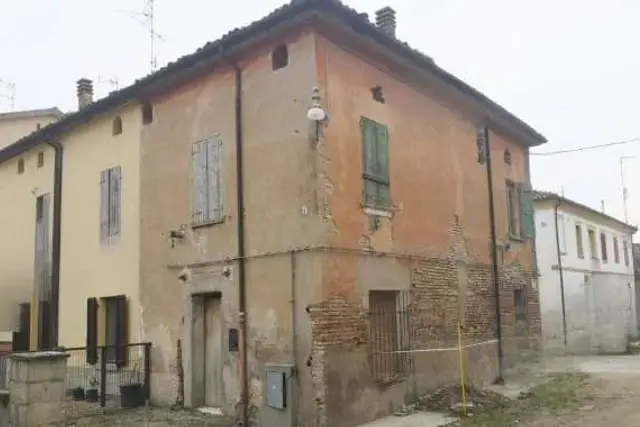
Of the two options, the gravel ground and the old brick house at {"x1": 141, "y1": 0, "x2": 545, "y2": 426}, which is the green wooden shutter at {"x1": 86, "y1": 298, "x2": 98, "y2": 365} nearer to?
the old brick house at {"x1": 141, "y1": 0, "x2": 545, "y2": 426}

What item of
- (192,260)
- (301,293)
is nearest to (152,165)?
(192,260)

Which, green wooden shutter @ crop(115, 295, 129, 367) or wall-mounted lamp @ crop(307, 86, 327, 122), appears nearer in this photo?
wall-mounted lamp @ crop(307, 86, 327, 122)

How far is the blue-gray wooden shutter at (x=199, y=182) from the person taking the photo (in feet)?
37.8

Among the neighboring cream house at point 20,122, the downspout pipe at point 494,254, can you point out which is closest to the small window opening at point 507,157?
the downspout pipe at point 494,254

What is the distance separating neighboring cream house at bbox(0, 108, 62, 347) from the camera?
1619 cm

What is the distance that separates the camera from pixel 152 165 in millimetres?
Result: 12773

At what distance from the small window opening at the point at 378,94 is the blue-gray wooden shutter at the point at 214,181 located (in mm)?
2880

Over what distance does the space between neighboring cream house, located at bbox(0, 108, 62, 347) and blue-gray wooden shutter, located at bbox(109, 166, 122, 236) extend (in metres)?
2.89

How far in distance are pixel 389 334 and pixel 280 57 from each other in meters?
5.13

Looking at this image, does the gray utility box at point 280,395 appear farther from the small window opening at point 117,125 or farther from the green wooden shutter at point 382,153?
the small window opening at point 117,125

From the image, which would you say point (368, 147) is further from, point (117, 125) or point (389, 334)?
point (117, 125)

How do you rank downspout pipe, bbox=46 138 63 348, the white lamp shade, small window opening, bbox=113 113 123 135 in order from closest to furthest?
1. the white lamp shade
2. small window opening, bbox=113 113 123 135
3. downspout pipe, bbox=46 138 63 348

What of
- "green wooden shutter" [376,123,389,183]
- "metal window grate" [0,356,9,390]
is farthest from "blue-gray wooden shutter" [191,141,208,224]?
"metal window grate" [0,356,9,390]

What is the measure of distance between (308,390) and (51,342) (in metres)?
8.24
